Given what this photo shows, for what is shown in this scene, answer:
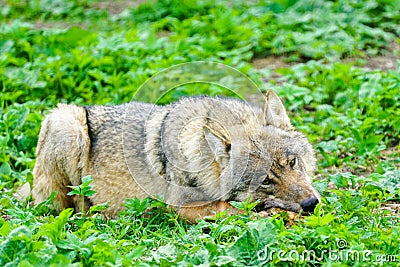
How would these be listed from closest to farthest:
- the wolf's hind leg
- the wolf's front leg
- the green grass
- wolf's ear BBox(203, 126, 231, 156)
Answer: the green grass, wolf's ear BBox(203, 126, 231, 156), the wolf's front leg, the wolf's hind leg

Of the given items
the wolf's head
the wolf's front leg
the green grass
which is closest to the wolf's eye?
the wolf's head

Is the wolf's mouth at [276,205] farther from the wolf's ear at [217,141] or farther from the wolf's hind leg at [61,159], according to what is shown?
the wolf's hind leg at [61,159]

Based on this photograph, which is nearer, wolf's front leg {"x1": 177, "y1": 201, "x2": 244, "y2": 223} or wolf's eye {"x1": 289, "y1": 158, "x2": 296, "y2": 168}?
wolf's eye {"x1": 289, "y1": 158, "x2": 296, "y2": 168}

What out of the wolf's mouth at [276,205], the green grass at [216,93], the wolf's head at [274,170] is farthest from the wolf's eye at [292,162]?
the green grass at [216,93]

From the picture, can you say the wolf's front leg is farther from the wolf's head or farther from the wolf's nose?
the wolf's nose

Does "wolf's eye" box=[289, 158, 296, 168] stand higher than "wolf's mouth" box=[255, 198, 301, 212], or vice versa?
"wolf's eye" box=[289, 158, 296, 168]

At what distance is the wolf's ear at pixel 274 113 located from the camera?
6.45 metres

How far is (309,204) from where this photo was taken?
5.79 m

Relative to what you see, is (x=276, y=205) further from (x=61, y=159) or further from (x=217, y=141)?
(x=61, y=159)

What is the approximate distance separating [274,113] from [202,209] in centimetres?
111

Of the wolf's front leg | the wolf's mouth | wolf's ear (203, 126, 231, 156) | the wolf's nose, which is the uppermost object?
wolf's ear (203, 126, 231, 156)

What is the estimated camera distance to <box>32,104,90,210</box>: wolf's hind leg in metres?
7.13

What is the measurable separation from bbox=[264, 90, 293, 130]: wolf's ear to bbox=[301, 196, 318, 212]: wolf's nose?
908mm

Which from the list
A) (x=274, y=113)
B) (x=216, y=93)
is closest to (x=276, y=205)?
(x=274, y=113)
